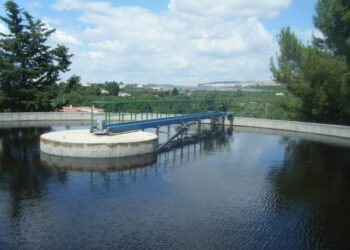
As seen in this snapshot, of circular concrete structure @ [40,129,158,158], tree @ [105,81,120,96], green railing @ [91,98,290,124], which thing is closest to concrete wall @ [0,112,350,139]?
green railing @ [91,98,290,124]

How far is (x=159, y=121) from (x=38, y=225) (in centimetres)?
1813

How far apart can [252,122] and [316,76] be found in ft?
31.9

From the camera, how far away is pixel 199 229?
40.0 ft

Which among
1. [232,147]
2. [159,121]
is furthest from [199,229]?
[159,121]

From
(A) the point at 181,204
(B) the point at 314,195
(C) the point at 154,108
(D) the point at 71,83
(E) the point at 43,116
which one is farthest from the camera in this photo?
(D) the point at 71,83

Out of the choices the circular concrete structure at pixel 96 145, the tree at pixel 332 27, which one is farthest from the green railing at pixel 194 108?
the tree at pixel 332 27

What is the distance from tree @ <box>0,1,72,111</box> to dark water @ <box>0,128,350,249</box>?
2033 cm

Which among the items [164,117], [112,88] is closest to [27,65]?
[164,117]

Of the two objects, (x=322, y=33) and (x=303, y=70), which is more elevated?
(x=322, y=33)

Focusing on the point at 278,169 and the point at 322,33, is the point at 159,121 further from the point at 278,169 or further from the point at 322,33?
the point at 322,33

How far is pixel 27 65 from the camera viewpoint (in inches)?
1709

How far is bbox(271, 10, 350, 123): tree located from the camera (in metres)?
32.5

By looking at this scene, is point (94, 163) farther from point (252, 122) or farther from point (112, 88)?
point (112, 88)

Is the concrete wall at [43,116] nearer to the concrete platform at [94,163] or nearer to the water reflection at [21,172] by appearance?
the water reflection at [21,172]
